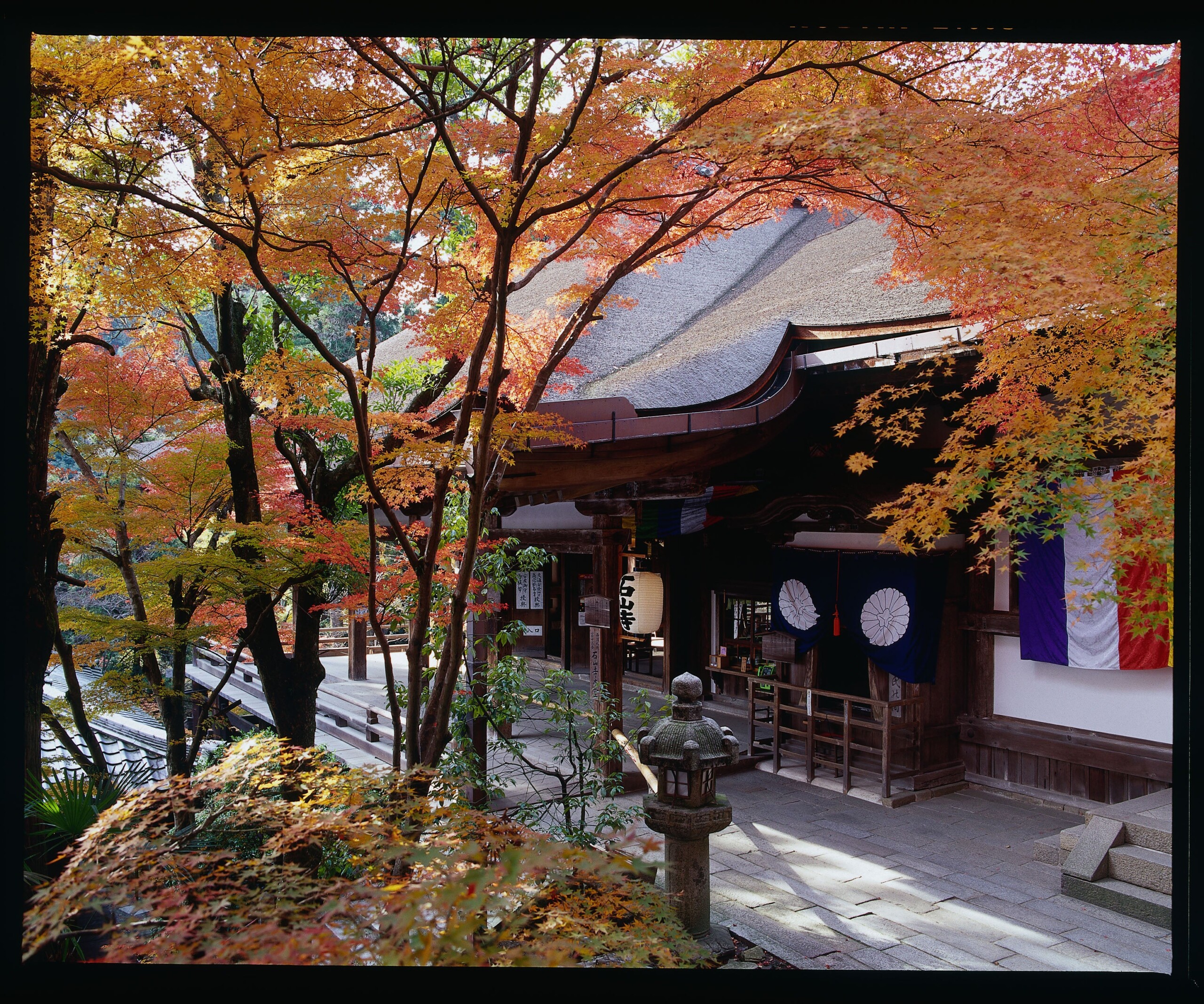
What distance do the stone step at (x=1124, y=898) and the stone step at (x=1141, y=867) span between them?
0.10ft

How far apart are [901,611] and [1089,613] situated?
1.45 m

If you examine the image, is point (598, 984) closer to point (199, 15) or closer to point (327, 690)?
point (199, 15)

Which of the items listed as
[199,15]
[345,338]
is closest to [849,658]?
[199,15]

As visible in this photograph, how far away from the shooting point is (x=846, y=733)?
22.5 ft

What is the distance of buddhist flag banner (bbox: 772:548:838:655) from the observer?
24.7 ft

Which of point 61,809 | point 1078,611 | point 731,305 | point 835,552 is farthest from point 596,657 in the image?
point 731,305

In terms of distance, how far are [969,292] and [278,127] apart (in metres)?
3.43

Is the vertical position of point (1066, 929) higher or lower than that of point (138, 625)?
lower

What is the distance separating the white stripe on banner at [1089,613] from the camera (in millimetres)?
5500

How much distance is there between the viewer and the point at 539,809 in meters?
5.44

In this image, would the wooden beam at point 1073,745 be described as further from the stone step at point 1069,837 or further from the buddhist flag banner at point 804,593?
the buddhist flag banner at point 804,593

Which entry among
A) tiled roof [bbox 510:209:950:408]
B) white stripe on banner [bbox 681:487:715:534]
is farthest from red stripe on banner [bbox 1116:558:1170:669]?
white stripe on banner [bbox 681:487:715:534]

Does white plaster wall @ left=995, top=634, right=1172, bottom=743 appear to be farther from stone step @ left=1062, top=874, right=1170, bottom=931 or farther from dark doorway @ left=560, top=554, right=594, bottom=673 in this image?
dark doorway @ left=560, top=554, right=594, bottom=673

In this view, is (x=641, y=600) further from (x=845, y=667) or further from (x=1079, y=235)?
(x=1079, y=235)
